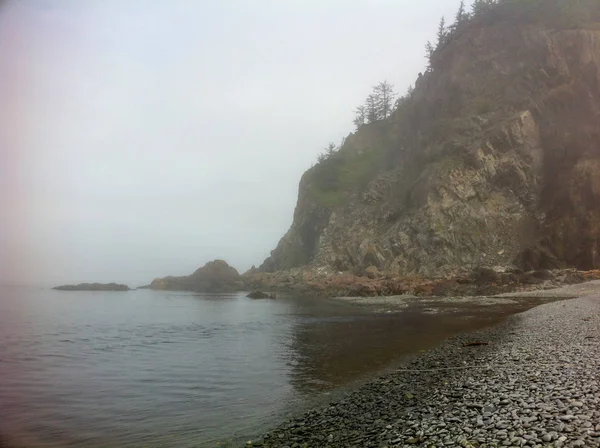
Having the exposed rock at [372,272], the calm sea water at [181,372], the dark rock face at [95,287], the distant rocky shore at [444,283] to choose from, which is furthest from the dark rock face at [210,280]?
the calm sea water at [181,372]

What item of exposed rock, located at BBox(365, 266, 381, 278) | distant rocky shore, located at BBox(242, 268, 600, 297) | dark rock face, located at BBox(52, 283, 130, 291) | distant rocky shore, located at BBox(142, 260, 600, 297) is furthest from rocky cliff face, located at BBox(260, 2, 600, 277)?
dark rock face, located at BBox(52, 283, 130, 291)

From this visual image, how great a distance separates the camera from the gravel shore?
23.7 feet

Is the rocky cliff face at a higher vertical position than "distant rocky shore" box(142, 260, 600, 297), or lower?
higher

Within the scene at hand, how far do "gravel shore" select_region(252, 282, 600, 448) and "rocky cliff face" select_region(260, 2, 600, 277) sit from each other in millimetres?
45910

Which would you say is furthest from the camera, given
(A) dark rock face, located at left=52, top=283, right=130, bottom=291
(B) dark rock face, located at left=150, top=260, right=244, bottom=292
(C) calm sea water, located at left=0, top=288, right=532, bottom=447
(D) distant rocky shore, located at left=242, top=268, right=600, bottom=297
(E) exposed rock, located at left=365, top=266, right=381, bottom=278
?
(A) dark rock face, located at left=52, top=283, right=130, bottom=291

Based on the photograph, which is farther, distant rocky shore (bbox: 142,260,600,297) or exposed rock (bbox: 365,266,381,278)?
exposed rock (bbox: 365,266,381,278)

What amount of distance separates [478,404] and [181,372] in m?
12.9

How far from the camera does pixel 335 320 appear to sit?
34250mm

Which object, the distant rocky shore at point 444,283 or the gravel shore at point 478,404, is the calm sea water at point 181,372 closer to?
the gravel shore at point 478,404

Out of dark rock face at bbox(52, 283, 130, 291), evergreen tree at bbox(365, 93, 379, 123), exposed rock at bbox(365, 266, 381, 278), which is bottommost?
dark rock face at bbox(52, 283, 130, 291)

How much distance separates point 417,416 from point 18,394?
1374 cm

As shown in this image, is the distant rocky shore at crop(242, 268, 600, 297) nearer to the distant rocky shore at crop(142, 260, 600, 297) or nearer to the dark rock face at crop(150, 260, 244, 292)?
the distant rocky shore at crop(142, 260, 600, 297)

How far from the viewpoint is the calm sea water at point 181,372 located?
11258mm

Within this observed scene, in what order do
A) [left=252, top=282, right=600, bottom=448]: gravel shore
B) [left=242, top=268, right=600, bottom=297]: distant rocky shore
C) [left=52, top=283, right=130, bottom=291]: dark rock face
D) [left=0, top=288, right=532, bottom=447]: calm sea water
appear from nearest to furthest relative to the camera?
[left=252, top=282, right=600, bottom=448]: gravel shore
[left=0, top=288, right=532, bottom=447]: calm sea water
[left=242, top=268, right=600, bottom=297]: distant rocky shore
[left=52, top=283, right=130, bottom=291]: dark rock face
